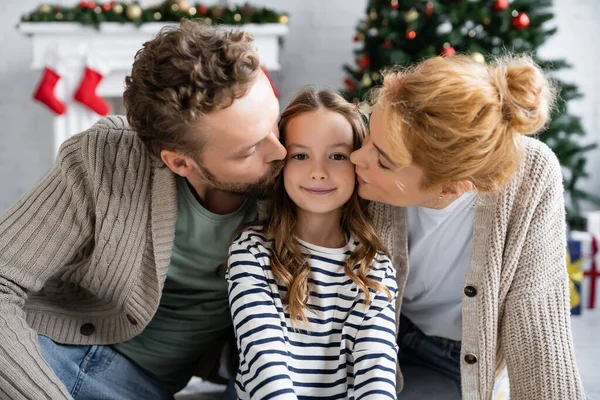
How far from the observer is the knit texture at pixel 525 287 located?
133cm

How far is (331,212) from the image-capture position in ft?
4.49

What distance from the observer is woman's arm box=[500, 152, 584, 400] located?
133cm

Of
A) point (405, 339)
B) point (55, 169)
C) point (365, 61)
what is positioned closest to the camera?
point (55, 169)

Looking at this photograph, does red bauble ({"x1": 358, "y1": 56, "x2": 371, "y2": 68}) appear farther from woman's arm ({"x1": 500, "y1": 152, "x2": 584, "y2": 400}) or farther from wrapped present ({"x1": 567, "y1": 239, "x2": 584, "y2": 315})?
woman's arm ({"x1": 500, "y1": 152, "x2": 584, "y2": 400})

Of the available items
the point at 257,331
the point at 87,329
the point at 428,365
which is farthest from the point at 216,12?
the point at 257,331

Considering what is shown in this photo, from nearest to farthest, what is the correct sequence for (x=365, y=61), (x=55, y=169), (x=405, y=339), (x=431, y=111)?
(x=431, y=111) → (x=55, y=169) → (x=405, y=339) → (x=365, y=61)

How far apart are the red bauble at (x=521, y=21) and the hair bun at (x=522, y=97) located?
1.50 meters

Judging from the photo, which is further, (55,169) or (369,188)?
(55,169)

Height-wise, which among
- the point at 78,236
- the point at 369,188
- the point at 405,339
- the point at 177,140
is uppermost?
the point at 177,140

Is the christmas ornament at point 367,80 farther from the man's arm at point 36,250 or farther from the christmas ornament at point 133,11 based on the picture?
the man's arm at point 36,250

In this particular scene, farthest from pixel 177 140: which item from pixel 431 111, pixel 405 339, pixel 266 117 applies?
pixel 405 339

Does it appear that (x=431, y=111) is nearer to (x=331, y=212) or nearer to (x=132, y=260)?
(x=331, y=212)

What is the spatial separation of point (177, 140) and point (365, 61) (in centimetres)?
164

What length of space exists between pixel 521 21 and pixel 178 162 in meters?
1.78
